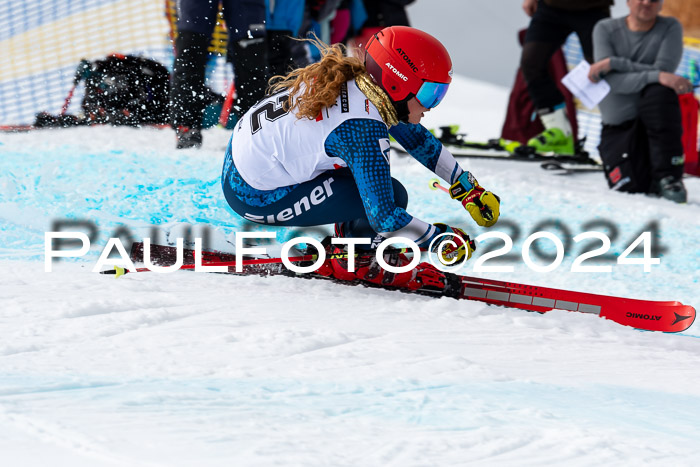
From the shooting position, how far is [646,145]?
5.45 meters

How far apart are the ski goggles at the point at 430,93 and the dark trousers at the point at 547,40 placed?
371 centimetres

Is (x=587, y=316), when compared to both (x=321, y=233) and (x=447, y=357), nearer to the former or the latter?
(x=447, y=357)

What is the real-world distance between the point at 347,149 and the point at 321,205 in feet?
1.19

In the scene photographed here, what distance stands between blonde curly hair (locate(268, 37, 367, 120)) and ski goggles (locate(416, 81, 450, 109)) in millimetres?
222

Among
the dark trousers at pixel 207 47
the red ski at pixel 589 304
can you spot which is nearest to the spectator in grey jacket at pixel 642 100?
the dark trousers at pixel 207 47

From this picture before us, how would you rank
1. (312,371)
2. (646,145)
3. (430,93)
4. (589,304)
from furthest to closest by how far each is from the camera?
(646,145)
(589,304)
(430,93)
(312,371)

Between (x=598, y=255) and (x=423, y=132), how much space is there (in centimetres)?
133

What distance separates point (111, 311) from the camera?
2.53 m

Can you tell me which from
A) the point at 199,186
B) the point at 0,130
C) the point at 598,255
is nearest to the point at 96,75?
the point at 0,130

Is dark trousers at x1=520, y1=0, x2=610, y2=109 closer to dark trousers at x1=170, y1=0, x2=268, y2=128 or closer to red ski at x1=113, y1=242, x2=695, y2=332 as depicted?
dark trousers at x1=170, y1=0, x2=268, y2=128

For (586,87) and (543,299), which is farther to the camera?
(586,87)

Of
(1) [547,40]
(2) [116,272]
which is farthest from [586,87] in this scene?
(2) [116,272]

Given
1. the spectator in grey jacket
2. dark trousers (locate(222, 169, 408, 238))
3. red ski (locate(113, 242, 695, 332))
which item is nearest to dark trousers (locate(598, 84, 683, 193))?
the spectator in grey jacket

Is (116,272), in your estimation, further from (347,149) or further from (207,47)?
(207,47)
